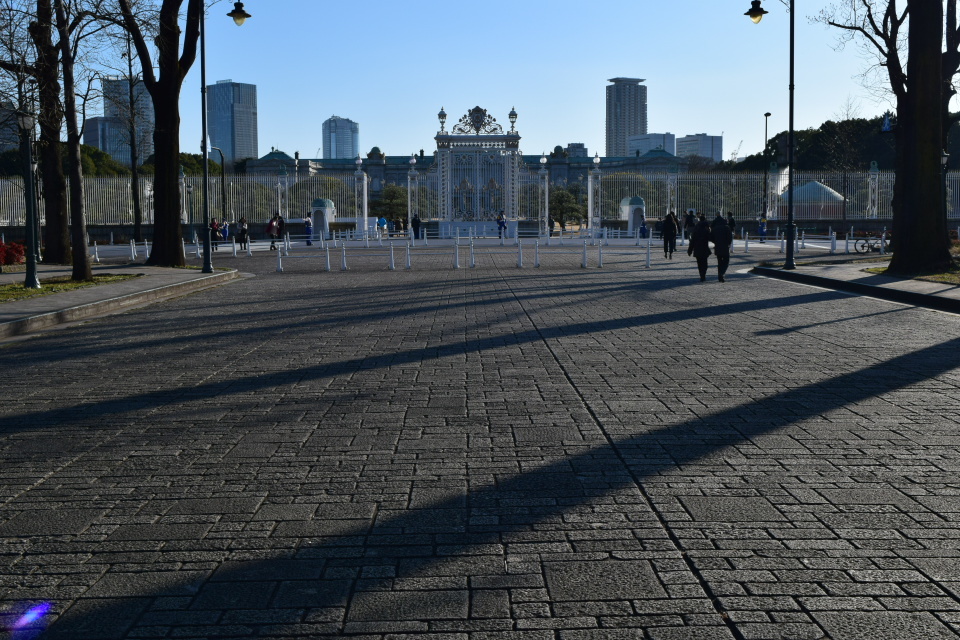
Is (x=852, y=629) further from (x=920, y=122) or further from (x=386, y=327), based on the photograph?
(x=920, y=122)

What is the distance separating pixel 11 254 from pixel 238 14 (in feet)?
31.5

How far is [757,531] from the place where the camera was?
15.0ft

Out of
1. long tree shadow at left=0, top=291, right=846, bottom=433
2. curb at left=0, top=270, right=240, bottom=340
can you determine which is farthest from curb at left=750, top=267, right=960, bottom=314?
curb at left=0, top=270, right=240, bottom=340

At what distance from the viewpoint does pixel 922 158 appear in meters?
22.3

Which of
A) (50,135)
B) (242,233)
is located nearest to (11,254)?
(50,135)

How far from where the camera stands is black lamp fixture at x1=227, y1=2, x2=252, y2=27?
1123 inches

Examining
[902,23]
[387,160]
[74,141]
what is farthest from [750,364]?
[387,160]

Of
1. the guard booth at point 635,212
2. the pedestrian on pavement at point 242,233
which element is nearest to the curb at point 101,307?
the pedestrian on pavement at point 242,233

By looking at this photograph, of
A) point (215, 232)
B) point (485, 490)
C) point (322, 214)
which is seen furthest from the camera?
point (322, 214)

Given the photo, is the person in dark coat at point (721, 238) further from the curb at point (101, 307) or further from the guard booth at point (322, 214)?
the guard booth at point (322, 214)

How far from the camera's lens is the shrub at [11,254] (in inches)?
1051

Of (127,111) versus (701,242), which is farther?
(127,111)

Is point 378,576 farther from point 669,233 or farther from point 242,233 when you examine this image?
point 242,233

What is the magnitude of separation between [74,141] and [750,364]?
17.5 m
